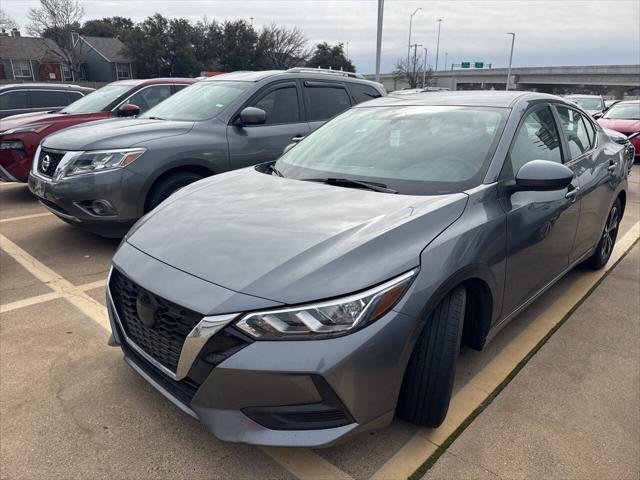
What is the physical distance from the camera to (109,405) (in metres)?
2.45

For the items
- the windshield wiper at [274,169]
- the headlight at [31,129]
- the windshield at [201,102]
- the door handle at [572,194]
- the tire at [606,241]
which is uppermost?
the windshield at [201,102]

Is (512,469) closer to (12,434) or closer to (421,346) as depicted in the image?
(421,346)

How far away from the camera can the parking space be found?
2.07 metres

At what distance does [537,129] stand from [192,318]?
252 cm

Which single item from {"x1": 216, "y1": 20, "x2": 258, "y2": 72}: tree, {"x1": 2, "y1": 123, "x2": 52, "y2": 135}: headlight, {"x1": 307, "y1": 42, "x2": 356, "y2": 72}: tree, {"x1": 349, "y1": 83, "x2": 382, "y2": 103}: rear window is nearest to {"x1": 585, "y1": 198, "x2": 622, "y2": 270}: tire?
{"x1": 349, "y1": 83, "x2": 382, "y2": 103}: rear window

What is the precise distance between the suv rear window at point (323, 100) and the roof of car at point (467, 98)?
231 centimetres

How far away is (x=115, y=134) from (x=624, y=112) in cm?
1334

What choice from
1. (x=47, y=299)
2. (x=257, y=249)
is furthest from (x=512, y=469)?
(x=47, y=299)

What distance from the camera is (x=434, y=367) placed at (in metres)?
2.04

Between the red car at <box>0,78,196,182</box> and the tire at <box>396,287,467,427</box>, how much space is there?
6.11 metres

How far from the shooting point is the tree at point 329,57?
190ft

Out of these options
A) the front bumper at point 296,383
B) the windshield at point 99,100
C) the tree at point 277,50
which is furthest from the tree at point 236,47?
the front bumper at point 296,383

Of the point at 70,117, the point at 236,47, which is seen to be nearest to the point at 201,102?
the point at 70,117

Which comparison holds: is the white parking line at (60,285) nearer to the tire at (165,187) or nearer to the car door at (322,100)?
the tire at (165,187)
